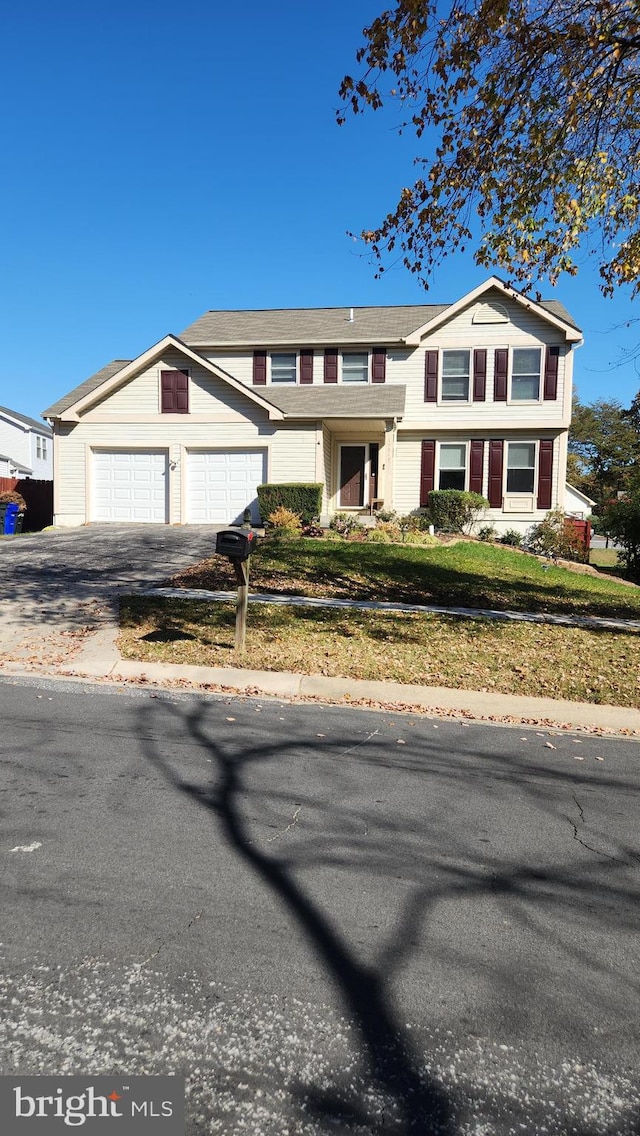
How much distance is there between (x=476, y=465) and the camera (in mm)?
23047

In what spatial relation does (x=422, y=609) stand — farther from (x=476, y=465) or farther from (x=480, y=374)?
(x=480, y=374)

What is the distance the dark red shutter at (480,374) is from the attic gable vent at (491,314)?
1.04 metres

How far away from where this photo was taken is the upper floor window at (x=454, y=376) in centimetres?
2305

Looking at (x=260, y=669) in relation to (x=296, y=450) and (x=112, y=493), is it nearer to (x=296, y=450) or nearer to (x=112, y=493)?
(x=296, y=450)

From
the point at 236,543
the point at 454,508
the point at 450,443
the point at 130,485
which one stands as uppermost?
the point at 450,443

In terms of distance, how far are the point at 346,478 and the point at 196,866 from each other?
21657 mm

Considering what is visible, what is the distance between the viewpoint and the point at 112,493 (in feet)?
71.2

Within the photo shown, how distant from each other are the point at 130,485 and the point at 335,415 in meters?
6.89

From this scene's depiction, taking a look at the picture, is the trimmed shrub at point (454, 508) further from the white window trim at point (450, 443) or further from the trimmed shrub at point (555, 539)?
the trimmed shrub at point (555, 539)

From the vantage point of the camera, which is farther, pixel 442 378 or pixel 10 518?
pixel 442 378

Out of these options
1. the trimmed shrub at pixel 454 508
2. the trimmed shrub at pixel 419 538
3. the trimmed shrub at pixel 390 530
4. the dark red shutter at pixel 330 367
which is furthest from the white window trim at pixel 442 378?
the trimmed shrub at pixel 419 538

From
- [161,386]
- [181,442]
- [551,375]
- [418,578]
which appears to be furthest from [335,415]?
[418,578]

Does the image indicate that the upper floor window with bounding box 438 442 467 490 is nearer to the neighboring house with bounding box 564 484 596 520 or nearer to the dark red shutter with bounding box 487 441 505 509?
the dark red shutter with bounding box 487 441 505 509

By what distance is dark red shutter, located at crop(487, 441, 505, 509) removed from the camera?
22.9 metres
